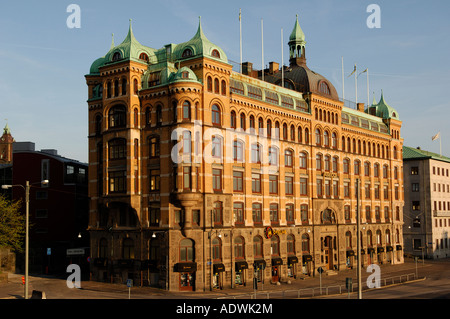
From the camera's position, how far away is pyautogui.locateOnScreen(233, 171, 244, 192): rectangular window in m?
58.3

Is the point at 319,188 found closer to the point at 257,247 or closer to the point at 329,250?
the point at 329,250

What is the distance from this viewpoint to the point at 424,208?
104750mm

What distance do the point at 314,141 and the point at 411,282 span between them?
22.2 meters

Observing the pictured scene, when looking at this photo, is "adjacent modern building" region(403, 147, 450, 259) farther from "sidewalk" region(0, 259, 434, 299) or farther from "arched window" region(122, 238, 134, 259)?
"arched window" region(122, 238, 134, 259)

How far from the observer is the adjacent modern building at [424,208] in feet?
341

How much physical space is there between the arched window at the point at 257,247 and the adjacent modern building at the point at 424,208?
5304cm

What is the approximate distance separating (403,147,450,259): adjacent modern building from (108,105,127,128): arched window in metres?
68.7

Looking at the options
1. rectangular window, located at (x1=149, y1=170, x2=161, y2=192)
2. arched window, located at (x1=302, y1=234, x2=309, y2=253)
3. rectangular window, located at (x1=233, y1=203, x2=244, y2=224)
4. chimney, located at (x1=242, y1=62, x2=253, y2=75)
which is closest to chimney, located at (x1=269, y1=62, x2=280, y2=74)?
chimney, located at (x1=242, y1=62, x2=253, y2=75)

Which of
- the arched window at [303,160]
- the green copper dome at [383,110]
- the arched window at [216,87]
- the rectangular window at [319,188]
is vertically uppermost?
the green copper dome at [383,110]

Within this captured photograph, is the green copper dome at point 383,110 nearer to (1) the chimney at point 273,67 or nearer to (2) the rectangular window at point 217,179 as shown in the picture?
(1) the chimney at point 273,67

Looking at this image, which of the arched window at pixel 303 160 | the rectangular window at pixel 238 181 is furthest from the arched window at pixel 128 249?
the arched window at pixel 303 160

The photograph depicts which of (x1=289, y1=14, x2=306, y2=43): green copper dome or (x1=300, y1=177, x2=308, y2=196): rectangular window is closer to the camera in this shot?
(x1=300, y1=177, x2=308, y2=196): rectangular window

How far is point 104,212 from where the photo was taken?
60094 millimetres

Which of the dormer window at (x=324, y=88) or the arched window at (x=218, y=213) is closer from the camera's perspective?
the arched window at (x=218, y=213)
